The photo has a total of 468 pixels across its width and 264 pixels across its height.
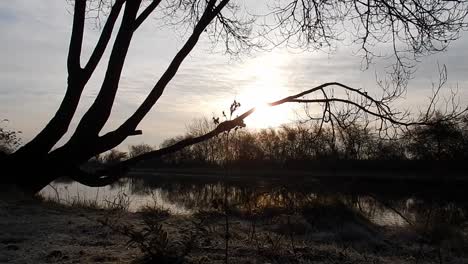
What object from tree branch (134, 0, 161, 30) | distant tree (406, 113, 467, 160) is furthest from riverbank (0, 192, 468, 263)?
tree branch (134, 0, 161, 30)

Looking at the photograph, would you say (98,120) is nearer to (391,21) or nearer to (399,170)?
(391,21)

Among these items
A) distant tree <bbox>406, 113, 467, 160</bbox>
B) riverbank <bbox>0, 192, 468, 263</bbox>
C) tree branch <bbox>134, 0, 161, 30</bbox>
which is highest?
tree branch <bbox>134, 0, 161, 30</bbox>

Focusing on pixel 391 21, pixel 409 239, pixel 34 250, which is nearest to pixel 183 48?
Result: pixel 391 21

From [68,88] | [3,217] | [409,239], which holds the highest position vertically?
[68,88]

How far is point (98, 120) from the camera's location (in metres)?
8.37

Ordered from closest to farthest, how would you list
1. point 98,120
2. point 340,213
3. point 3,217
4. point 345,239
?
1. point 3,217
2. point 98,120
3. point 345,239
4. point 340,213

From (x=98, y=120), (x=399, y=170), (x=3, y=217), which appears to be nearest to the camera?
(x=3, y=217)

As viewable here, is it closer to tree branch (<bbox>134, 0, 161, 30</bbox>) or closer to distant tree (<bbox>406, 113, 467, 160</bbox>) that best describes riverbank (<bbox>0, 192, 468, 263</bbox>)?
distant tree (<bbox>406, 113, 467, 160</bbox>)

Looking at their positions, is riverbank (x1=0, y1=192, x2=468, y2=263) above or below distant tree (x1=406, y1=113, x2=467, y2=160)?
below

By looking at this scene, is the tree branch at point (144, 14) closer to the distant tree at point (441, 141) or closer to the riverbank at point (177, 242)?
the riverbank at point (177, 242)

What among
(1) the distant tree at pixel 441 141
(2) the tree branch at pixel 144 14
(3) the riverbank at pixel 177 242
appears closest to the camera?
(3) the riverbank at pixel 177 242

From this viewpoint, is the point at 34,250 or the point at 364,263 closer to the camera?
the point at 34,250

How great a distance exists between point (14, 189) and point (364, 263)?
6.57 metres

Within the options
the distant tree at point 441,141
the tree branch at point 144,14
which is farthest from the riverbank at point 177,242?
the tree branch at point 144,14
